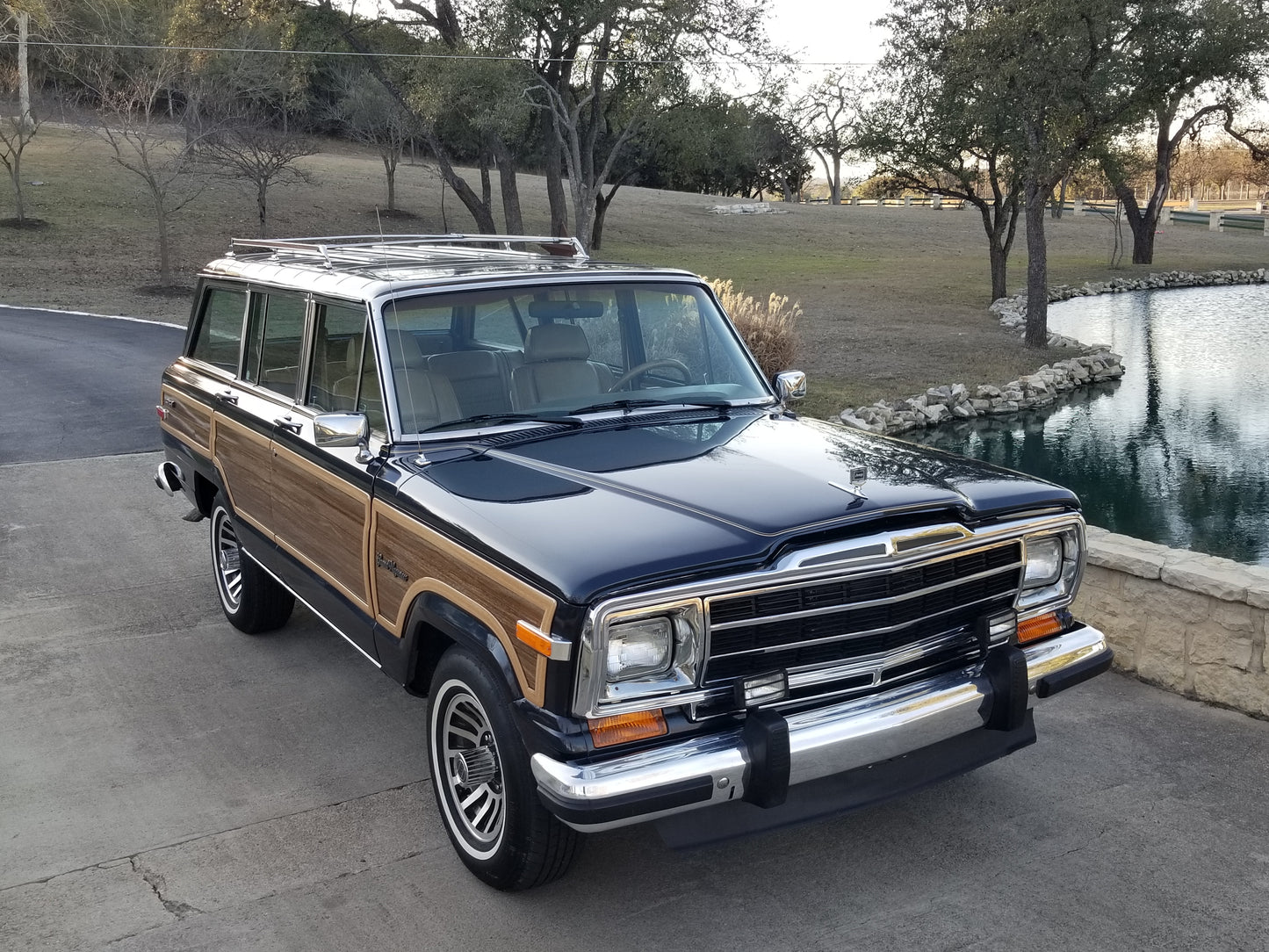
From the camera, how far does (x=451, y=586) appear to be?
372 cm

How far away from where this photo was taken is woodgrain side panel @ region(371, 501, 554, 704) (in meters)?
3.32

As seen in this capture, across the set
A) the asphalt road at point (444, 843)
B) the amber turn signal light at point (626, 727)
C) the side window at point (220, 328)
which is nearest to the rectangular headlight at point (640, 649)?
the amber turn signal light at point (626, 727)

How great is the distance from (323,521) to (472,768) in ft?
4.62

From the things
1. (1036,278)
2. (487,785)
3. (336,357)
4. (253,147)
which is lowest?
(487,785)

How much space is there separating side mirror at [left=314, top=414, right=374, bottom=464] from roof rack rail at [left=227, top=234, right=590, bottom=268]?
116 centimetres

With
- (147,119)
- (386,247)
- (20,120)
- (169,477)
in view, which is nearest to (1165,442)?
(386,247)

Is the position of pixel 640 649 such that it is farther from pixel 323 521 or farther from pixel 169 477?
pixel 169 477

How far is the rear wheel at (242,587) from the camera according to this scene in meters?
6.03

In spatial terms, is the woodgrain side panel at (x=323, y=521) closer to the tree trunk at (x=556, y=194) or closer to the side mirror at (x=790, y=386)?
the side mirror at (x=790, y=386)

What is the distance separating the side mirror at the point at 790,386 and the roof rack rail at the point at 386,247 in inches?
45.1

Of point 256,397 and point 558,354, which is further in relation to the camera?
point 256,397

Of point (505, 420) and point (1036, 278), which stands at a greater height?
point (1036, 278)

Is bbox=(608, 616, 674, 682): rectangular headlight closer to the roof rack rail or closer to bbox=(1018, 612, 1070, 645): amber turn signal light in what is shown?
bbox=(1018, 612, 1070, 645): amber turn signal light

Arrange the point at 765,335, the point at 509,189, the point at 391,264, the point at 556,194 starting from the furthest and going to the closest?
the point at 556,194, the point at 509,189, the point at 765,335, the point at 391,264
